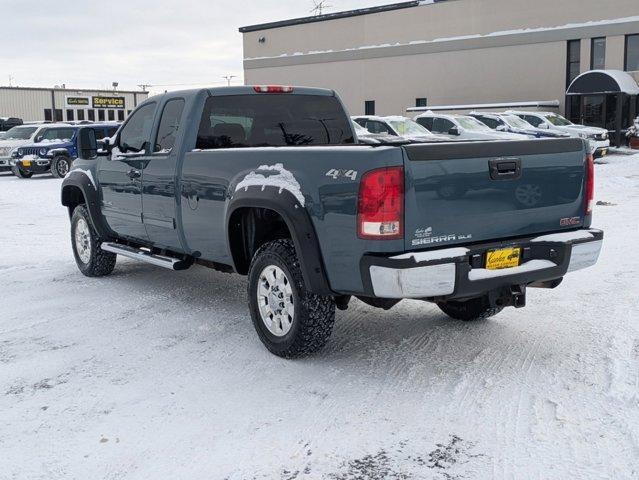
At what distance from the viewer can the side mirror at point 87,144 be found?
7301 mm

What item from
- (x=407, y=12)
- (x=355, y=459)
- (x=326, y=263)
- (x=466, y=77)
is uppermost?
(x=407, y=12)

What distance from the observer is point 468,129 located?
22578 mm

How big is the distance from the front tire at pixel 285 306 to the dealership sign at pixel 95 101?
61.2 metres

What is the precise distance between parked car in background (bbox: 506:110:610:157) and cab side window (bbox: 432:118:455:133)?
456 centimetres

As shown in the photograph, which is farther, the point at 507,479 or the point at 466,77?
the point at 466,77

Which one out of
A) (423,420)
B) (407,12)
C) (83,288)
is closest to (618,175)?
(83,288)

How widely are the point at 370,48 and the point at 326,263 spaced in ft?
132

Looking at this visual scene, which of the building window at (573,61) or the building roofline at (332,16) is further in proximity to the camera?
the building roofline at (332,16)

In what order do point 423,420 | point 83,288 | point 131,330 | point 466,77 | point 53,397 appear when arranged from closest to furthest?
point 423,420 → point 53,397 → point 131,330 → point 83,288 → point 466,77

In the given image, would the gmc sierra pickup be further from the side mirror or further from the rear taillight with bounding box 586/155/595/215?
the side mirror

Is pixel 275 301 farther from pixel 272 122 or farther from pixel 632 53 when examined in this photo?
pixel 632 53

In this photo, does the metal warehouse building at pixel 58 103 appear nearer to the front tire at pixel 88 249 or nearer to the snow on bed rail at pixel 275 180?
the front tire at pixel 88 249

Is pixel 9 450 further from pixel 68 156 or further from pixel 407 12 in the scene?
pixel 407 12

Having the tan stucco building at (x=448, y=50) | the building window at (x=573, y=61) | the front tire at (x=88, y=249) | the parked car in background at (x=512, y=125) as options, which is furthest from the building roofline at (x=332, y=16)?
the front tire at (x=88, y=249)
